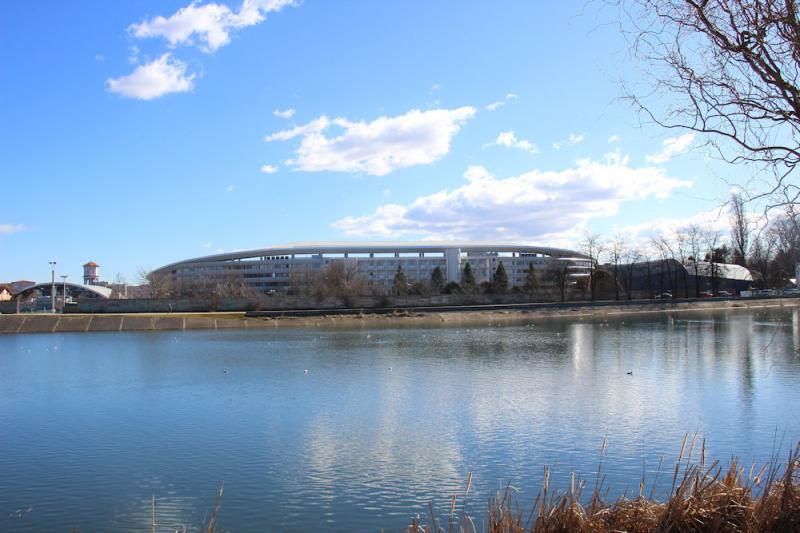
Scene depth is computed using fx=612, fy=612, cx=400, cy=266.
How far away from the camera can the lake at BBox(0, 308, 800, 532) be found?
1069cm

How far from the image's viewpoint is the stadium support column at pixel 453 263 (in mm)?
150625

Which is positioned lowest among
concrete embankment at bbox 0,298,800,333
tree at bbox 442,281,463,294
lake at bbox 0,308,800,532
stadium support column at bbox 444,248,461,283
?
lake at bbox 0,308,800,532

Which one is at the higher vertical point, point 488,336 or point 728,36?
point 728,36

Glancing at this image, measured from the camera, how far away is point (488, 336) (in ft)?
152

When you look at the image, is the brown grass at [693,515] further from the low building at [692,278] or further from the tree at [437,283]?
the tree at [437,283]

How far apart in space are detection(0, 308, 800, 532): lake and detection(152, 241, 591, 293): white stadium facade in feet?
387

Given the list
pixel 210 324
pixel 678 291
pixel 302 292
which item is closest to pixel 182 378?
pixel 210 324

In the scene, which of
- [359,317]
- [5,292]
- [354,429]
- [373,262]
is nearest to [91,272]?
[5,292]

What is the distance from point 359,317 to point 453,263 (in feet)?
276

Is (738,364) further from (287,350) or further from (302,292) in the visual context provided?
(302,292)

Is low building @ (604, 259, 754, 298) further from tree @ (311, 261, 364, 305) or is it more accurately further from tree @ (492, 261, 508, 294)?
tree @ (311, 261, 364, 305)

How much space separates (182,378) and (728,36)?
25.5m

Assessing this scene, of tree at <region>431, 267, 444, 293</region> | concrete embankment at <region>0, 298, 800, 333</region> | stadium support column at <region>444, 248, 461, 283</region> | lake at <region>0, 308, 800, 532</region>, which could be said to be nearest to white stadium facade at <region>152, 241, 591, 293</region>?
stadium support column at <region>444, 248, 461, 283</region>

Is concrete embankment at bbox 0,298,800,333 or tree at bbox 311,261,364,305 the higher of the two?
tree at bbox 311,261,364,305
